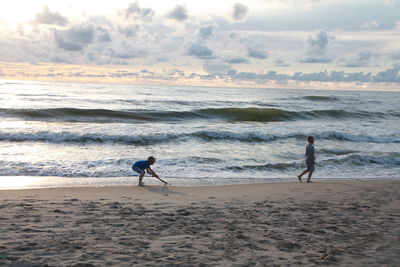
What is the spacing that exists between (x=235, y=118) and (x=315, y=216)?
2585 centimetres

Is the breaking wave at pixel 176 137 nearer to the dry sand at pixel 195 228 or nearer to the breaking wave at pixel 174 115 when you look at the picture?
the breaking wave at pixel 174 115

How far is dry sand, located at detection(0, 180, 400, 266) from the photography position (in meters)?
4.54

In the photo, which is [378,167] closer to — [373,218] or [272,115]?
[373,218]

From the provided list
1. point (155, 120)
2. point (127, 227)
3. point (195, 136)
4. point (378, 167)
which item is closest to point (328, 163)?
point (378, 167)

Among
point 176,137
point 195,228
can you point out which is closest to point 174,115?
point 176,137

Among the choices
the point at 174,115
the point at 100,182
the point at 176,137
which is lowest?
the point at 100,182

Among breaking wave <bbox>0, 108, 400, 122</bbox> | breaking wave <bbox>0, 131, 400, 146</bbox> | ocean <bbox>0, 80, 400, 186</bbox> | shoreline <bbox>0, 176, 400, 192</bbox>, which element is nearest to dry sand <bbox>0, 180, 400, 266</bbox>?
shoreline <bbox>0, 176, 400, 192</bbox>

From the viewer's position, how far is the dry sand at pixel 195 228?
14.9 ft

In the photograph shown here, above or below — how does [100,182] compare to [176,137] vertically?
below

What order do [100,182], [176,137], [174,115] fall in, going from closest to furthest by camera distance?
[100,182] < [176,137] < [174,115]

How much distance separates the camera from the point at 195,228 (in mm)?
5742

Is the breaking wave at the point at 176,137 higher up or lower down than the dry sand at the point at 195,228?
higher up

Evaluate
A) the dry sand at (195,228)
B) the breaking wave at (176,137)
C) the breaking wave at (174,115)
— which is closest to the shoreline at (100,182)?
the dry sand at (195,228)

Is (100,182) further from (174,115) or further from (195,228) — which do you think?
(174,115)
